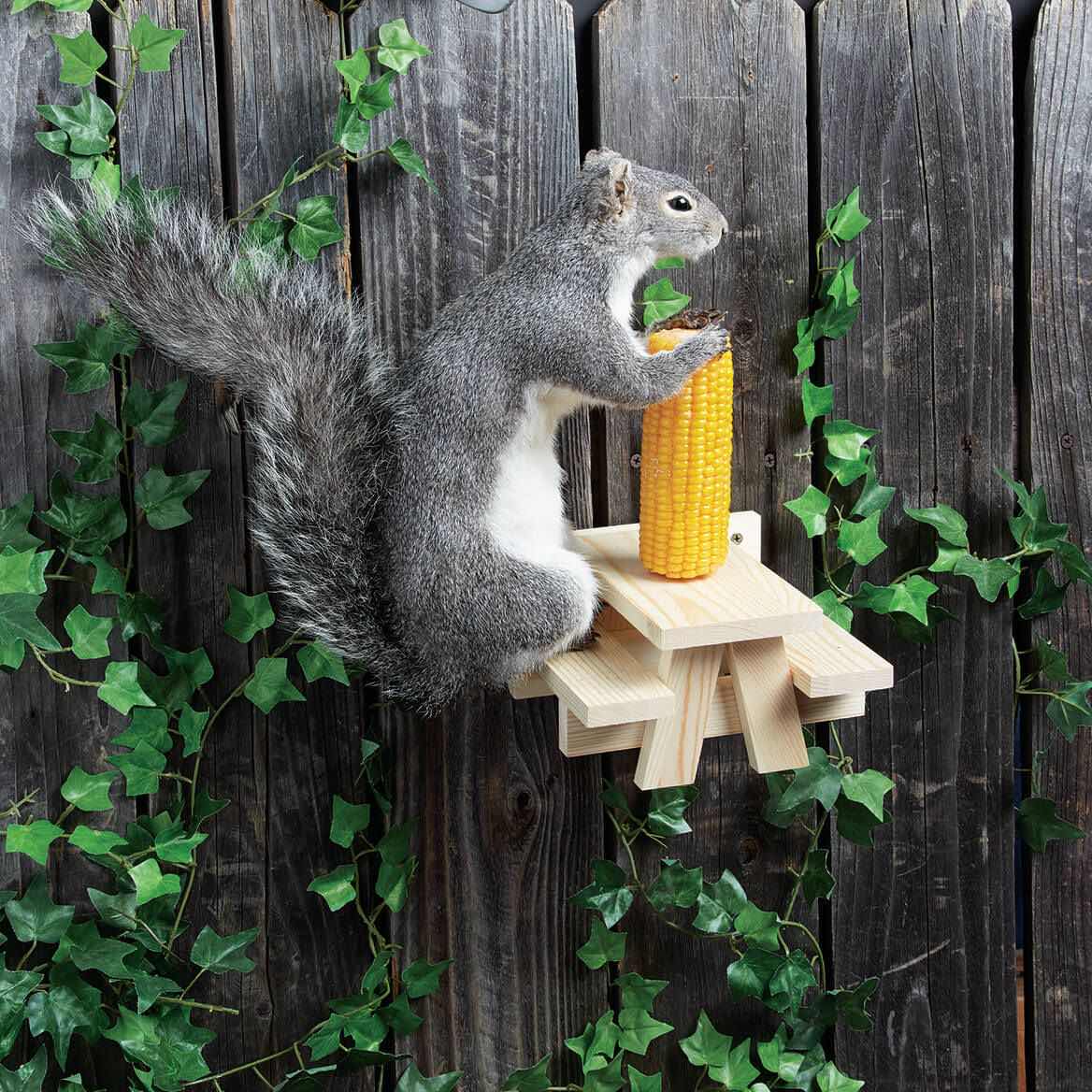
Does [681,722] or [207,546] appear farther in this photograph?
[207,546]

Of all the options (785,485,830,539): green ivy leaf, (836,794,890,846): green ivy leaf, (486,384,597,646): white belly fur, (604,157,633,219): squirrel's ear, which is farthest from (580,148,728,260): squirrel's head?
(836,794,890,846): green ivy leaf

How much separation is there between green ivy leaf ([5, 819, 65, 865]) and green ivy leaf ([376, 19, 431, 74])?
83cm

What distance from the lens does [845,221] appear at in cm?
131

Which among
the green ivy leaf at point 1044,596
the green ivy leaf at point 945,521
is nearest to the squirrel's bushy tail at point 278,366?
the green ivy leaf at point 945,521

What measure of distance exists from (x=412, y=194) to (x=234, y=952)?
83cm

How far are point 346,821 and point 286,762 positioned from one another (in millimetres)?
97

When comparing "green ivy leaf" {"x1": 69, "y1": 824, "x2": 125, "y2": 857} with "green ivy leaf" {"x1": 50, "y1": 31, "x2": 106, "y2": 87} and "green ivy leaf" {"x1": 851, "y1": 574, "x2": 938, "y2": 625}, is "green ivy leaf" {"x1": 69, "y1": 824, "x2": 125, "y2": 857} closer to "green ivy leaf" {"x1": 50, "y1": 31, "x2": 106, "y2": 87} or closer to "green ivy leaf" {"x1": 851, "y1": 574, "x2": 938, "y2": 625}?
"green ivy leaf" {"x1": 50, "y1": 31, "x2": 106, "y2": 87}

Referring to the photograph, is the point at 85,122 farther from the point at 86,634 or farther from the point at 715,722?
the point at 715,722

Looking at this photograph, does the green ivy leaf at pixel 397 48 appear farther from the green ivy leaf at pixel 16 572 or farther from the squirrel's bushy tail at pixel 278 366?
the green ivy leaf at pixel 16 572

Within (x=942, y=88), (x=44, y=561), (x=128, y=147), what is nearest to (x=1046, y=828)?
(x=942, y=88)

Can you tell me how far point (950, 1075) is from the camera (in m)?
1.58

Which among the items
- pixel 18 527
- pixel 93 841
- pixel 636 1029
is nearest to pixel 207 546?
pixel 18 527

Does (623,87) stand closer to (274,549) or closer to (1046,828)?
(274,549)

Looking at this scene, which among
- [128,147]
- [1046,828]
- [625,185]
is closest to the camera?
[625,185]
